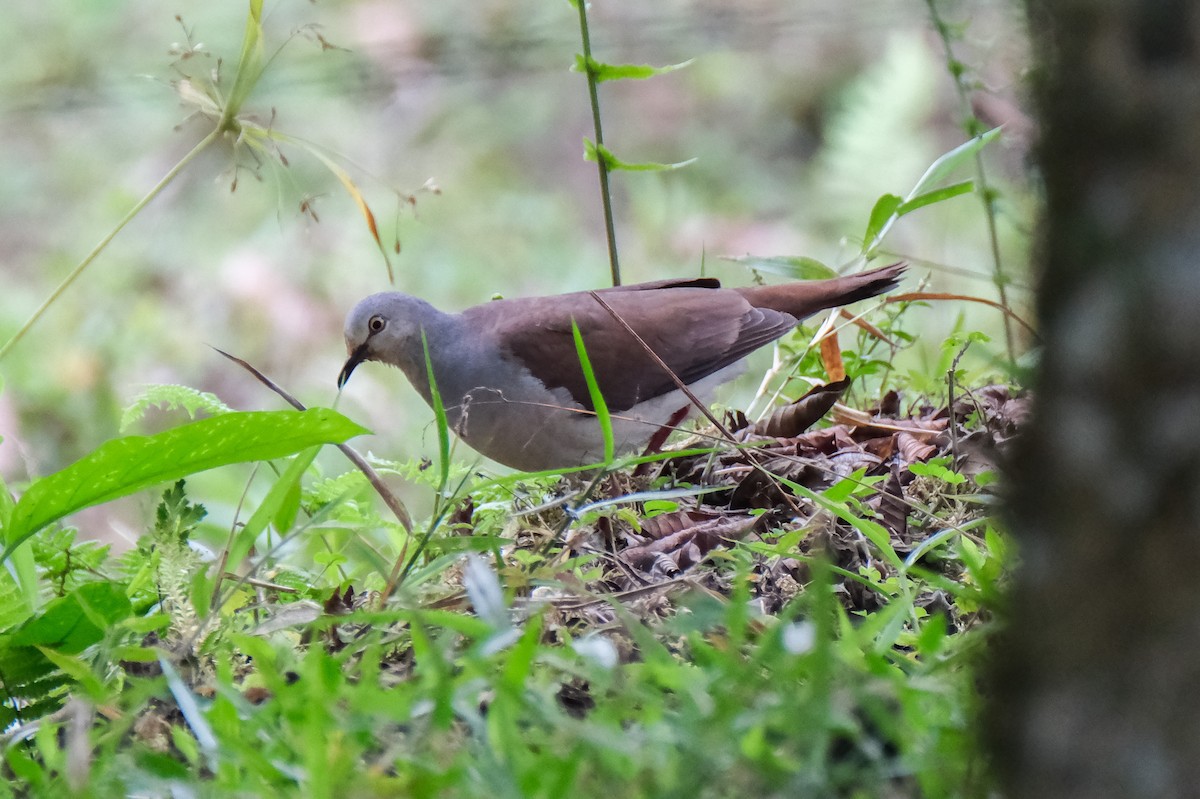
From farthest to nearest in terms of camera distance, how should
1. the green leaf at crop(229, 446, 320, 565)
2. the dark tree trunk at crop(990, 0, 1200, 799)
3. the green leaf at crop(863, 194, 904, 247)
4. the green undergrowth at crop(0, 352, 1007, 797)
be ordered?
the green leaf at crop(863, 194, 904, 247)
the green leaf at crop(229, 446, 320, 565)
the green undergrowth at crop(0, 352, 1007, 797)
the dark tree trunk at crop(990, 0, 1200, 799)

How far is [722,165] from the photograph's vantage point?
9.70 metres

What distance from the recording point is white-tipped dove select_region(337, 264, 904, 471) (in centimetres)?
415

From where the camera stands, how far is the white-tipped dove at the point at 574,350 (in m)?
4.15

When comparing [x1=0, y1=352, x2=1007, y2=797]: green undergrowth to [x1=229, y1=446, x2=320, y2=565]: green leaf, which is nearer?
[x1=0, y1=352, x2=1007, y2=797]: green undergrowth

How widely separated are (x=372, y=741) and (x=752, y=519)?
1.39 meters

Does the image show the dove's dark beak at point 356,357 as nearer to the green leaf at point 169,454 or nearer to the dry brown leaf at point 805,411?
the dry brown leaf at point 805,411

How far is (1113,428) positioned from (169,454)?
1.71 metres

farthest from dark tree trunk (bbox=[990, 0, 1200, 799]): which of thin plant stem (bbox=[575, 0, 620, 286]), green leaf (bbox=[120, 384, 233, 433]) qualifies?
thin plant stem (bbox=[575, 0, 620, 286])

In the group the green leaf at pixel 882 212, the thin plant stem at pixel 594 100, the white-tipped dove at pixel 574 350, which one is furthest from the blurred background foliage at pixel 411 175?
the green leaf at pixel 882 212

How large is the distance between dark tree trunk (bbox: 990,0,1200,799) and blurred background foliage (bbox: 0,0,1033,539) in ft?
20.7

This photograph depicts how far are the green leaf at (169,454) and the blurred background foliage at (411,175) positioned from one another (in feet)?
16.2

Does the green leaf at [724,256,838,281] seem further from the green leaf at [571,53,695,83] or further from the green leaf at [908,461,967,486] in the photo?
the green leaf at [908,461,967,486]

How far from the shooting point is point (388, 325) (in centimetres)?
466

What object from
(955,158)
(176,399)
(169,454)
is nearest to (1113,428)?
(169,454)
